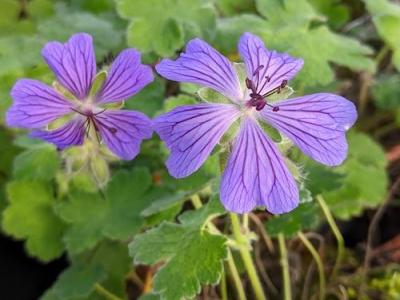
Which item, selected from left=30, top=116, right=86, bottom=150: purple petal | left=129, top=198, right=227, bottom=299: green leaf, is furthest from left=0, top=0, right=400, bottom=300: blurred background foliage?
left=30, top=116, right=86, bottom=150: purple petal

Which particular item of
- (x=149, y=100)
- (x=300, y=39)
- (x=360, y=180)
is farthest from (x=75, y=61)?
(x=360, y=180)

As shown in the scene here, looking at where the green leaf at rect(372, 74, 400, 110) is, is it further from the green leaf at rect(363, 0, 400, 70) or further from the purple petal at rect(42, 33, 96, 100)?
the purple petal at rect(42, 33, 96, 100)

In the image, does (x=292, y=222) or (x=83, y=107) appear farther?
(x=292, y=222)

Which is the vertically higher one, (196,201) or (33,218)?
(196,201)

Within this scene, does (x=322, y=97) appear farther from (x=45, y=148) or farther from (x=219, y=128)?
(x=45, y=148)

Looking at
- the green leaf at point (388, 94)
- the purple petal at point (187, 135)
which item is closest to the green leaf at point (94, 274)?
the purple petal at point (187, 135)

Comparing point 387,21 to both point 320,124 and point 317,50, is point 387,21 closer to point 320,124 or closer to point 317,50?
point 317,50
